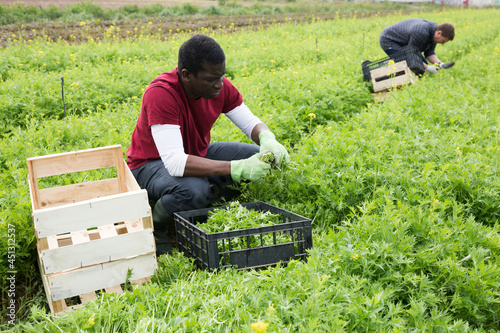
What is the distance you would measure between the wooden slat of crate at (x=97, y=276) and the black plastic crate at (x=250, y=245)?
290 millimetres

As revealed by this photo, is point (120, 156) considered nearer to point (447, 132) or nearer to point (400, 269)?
point (400, 269)

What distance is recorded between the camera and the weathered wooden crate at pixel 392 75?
698 cm

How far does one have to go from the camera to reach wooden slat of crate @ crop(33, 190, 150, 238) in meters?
2.40

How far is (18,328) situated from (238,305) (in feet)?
3.75

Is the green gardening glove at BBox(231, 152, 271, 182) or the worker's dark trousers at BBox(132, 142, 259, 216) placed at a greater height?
the green gardening glove at BBox(231, 152, 271, 182)

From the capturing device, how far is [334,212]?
3346mm

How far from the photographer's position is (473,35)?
13641 mm

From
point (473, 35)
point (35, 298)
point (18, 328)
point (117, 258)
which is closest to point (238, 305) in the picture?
point (117, 258)

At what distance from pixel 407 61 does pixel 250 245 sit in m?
5.64

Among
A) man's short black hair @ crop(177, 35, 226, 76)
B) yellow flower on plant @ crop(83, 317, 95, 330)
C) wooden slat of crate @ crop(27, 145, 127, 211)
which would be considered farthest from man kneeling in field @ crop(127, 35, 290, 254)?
yellow flower on plant @ crop(83, 317, 95, 330)

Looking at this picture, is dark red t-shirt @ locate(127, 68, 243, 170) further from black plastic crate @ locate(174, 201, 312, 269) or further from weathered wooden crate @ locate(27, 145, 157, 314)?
black plastic crate @ locate(174, 201, 312, 269)

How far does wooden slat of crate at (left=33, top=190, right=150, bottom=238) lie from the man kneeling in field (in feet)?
2.17

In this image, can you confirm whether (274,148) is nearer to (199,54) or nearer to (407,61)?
(199,54)

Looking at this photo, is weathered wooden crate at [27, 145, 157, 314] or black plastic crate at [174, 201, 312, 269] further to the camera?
black plastic crate at [174, 201, 312, 269]
